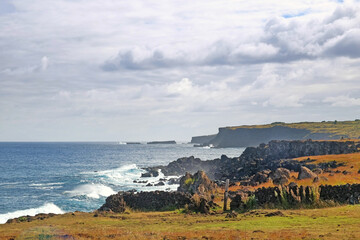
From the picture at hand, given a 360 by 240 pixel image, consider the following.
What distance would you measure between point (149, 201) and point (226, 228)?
69.1ft

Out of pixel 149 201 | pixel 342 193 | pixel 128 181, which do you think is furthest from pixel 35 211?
pixel 342 193

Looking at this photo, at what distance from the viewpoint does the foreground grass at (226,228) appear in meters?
22.5

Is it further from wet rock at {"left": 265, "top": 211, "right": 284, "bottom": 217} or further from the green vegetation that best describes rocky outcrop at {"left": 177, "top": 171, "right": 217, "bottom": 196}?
wet rock at {"left": 265, "top": 211, "right": 284, "bottom": 217}

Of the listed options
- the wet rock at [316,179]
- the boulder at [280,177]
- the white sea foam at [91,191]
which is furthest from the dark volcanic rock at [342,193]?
the white sea foam at [91,191]

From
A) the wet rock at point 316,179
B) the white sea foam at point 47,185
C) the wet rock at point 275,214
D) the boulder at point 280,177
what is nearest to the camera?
the wet rock at point 275,214

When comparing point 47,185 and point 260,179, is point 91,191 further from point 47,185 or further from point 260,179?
point 260,179

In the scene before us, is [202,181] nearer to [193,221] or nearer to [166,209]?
[166,209]

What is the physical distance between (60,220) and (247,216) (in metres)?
17.5

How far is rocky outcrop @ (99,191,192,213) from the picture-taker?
145 ft

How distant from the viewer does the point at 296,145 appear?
102m

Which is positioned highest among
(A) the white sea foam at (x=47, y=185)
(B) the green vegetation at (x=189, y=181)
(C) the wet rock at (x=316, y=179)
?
(C) the wet rock at (x=316, y=179)

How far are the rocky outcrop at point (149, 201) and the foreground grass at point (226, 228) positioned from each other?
8024mm

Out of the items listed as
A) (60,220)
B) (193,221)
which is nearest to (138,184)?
(60,220)

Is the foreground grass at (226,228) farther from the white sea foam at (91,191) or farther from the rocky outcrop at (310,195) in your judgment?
the white sea foam at (91,191)
